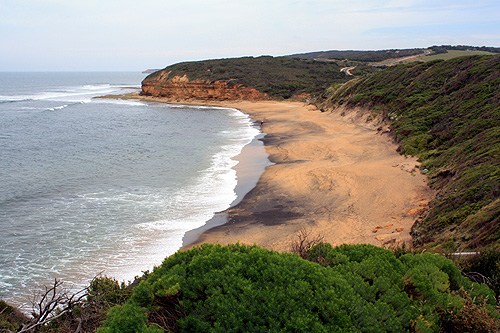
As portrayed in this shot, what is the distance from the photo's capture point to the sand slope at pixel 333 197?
10062mm

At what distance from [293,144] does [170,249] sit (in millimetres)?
14768

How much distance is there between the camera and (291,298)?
3.54m

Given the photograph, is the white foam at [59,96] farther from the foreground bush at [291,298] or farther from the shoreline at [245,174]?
the foreground bush at [291,298]

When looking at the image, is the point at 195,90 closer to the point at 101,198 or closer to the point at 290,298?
the point at 101,198

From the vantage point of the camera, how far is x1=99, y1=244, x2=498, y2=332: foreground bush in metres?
3.43

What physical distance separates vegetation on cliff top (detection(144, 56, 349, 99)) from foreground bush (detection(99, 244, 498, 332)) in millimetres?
53137

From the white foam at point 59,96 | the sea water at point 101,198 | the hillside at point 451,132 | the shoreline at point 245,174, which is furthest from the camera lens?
the white foam at point 59,96

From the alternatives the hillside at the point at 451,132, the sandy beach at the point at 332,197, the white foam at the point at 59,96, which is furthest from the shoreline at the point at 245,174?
the white foam at the point at 59,96

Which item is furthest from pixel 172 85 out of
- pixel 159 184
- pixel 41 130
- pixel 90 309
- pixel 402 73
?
pixel 90 309

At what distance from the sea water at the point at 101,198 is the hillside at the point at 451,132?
6945 millimetres

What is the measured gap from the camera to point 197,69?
232 feet

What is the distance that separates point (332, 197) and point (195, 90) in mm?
53751

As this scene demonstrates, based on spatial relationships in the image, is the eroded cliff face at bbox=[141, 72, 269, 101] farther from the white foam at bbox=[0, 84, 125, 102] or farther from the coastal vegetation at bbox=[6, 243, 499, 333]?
the coastal vegetation at bbox=[6, 243, 499, 333]

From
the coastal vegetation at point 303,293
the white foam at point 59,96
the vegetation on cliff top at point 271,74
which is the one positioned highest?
the vegetation on cliff top at point 271,74
